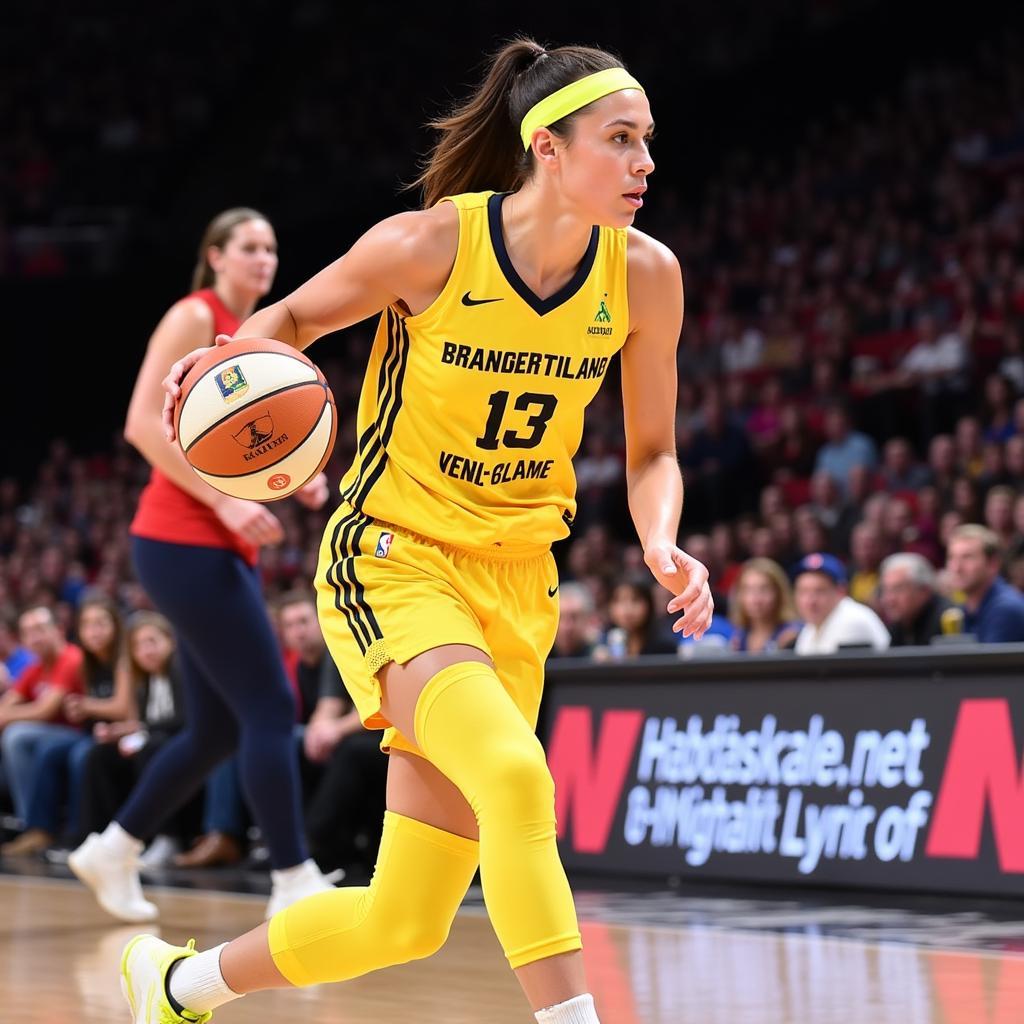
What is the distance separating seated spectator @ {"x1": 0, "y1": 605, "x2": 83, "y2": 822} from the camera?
34.7ft

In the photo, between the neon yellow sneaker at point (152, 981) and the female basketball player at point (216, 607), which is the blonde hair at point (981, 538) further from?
the neon yellow sneaker at point (152, 981)

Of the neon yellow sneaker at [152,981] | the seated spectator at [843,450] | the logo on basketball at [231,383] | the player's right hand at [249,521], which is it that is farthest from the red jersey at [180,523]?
the seated spectator at [843,450]

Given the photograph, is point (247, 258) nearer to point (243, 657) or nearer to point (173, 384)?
point (243, 657)

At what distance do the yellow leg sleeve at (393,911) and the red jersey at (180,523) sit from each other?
239 centimetres

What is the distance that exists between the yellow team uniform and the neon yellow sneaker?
69 centimetres

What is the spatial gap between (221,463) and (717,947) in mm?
2846

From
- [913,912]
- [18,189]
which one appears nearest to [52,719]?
[913,912]

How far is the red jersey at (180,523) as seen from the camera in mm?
5668

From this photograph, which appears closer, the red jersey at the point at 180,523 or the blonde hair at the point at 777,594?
the red jersey at the point at 180,523

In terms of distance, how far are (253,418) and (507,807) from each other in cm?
92

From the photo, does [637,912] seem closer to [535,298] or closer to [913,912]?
[913,912]

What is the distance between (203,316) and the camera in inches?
230

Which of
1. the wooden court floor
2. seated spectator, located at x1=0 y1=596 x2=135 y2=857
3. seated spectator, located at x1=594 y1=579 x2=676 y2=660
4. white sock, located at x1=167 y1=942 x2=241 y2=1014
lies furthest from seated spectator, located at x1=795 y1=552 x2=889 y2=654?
white sock, located at x1=167 y1=942 x2=241 y2=1014

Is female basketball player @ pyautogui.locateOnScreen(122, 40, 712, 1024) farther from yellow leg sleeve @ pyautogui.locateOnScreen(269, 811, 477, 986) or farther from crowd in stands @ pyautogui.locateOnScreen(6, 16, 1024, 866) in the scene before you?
crowd in stands @ pyautogui.locateOnScreen(6, 16, 1024, 866)
